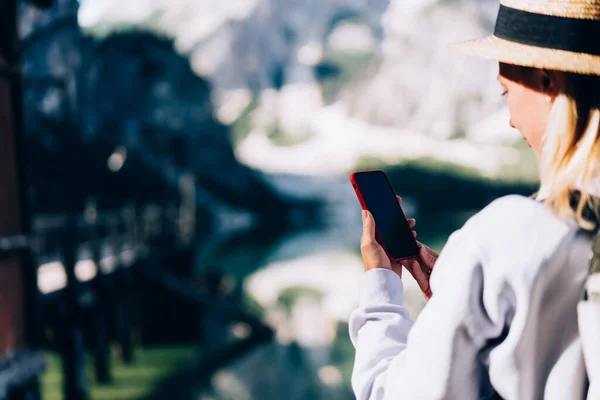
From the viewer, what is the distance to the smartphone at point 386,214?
0.74m

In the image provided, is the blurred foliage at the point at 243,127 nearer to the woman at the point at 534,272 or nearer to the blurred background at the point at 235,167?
the blurred background at the point at 235,167

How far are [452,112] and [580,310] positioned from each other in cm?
1800

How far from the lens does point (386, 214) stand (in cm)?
77

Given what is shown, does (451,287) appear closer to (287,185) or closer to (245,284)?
(245,284)

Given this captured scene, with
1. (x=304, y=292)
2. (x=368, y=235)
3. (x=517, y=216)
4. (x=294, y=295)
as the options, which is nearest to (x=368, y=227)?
(x=368, y=235)

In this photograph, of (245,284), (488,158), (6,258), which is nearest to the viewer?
(6,258)

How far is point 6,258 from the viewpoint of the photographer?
2918mm

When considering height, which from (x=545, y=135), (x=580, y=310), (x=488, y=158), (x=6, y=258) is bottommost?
(x=488, y=158)

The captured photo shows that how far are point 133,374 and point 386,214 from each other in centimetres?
682

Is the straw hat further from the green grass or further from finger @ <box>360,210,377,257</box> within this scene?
the green grass

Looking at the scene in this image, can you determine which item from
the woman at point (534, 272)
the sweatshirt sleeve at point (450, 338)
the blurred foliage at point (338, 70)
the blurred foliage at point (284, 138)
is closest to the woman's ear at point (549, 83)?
the woman at point (534, 272)

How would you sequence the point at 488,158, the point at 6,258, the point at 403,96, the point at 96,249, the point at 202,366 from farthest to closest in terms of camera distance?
the point at 403,96, the point at 488,158, the point at 202,366, the point at 96,249, the point at 6,258

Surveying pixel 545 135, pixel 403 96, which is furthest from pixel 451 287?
pixel 403 96

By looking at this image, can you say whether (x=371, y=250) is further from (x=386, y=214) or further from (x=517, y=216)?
(x=517, y=216)
